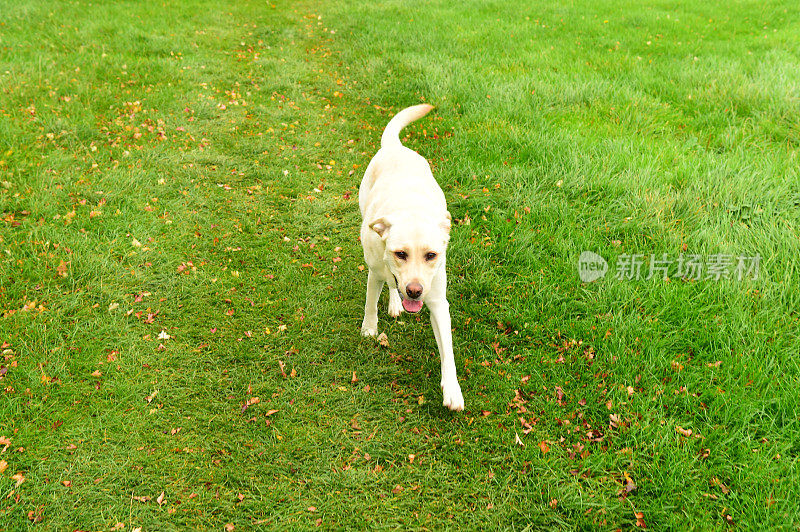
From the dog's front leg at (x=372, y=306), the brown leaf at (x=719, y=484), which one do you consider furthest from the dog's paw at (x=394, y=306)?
the brown leaf at (x=719, y=484)

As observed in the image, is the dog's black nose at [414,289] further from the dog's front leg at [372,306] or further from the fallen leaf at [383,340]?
the fallen leaf at [383,340]

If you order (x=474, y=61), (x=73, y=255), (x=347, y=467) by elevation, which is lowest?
(x=347, y=467)

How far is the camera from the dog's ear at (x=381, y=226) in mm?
3119

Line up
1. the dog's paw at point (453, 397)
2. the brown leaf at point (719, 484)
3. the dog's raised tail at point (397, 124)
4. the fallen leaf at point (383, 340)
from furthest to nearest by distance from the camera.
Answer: the dog's raised tail at point (397, 124) → the fallen leaf at point (383, 340) → the dog's paw at point (453, 397) → the brown leaf at point (719, 484)

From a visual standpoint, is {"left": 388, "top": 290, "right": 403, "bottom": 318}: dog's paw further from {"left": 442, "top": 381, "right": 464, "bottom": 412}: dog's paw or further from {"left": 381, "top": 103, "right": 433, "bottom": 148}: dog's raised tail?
{"left": 381, "top": 103, "right": 433, "bottom": 148}: dog's raised tail

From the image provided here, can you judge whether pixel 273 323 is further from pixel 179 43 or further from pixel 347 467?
pixel 179 43

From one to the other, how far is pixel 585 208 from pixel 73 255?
4833mm

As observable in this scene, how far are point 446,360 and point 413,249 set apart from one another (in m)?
0.90

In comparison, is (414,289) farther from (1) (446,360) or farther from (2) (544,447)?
(2) (544,447)

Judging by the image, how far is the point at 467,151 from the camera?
19.7 feet

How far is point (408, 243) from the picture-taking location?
9.79 feet

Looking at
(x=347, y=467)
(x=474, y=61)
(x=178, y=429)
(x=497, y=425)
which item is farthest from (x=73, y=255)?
(x=474, y=61)

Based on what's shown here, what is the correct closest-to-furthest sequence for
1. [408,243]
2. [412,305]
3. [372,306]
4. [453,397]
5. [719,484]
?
1. [719,484]
2. [408,243]
3. [412,305]
4. [453,397]
5. [372,306]

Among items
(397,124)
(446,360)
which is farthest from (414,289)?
(397,124)
